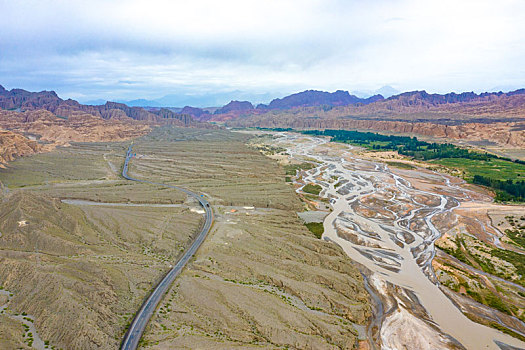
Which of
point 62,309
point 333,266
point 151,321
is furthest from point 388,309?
point 62,309

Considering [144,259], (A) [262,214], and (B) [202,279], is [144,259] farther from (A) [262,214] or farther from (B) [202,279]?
(A) [262,214]

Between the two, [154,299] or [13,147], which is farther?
[13,147]

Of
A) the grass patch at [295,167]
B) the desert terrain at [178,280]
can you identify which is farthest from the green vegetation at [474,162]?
the desert terrain at [178,280]

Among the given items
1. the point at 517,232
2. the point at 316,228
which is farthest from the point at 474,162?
the point at 316,228

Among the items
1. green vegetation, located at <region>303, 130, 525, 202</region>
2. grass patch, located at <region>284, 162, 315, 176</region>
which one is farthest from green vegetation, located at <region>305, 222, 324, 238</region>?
green vegetation, located at <region>303, 130, 525, 202</region>

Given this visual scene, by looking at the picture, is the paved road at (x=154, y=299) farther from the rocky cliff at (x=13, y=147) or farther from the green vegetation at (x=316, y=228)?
the rocky cliff at (x=13, y=147)

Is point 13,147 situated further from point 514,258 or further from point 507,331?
point 514,258
